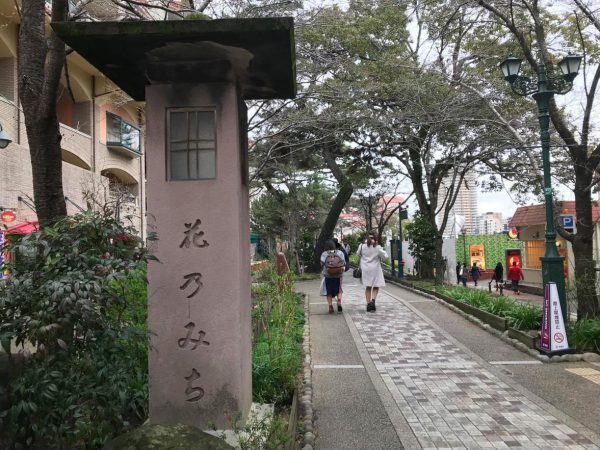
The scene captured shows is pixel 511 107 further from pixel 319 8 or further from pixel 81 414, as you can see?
pixel 81 414

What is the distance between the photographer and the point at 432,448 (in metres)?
4.38

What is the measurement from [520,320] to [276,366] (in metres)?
5.47

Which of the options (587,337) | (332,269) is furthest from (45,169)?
(587,337)

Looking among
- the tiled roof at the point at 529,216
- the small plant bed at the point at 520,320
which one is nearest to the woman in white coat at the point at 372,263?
the small plant bed at the point at 520,320

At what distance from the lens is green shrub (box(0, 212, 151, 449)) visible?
2.87 meters

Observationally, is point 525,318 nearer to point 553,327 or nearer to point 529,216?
point 553,327

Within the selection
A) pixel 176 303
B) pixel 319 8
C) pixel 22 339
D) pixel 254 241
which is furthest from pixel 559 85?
pixel 254 241

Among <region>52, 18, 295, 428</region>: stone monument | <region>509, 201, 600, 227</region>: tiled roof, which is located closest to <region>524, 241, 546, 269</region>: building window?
<region>509, 201, 600, 227</region>: tiled roof

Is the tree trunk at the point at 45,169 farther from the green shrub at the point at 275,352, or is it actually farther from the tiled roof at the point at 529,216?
the tiled roof at the point at 529,216

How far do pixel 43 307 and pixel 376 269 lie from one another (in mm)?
8736

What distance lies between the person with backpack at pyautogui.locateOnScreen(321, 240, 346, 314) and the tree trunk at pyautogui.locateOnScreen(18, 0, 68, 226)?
6.43 metres

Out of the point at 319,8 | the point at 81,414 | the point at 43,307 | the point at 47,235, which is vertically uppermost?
the point at 319,8

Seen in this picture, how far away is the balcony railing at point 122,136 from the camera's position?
20.0 m

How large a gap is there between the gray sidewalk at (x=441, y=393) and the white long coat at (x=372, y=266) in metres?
1.71
